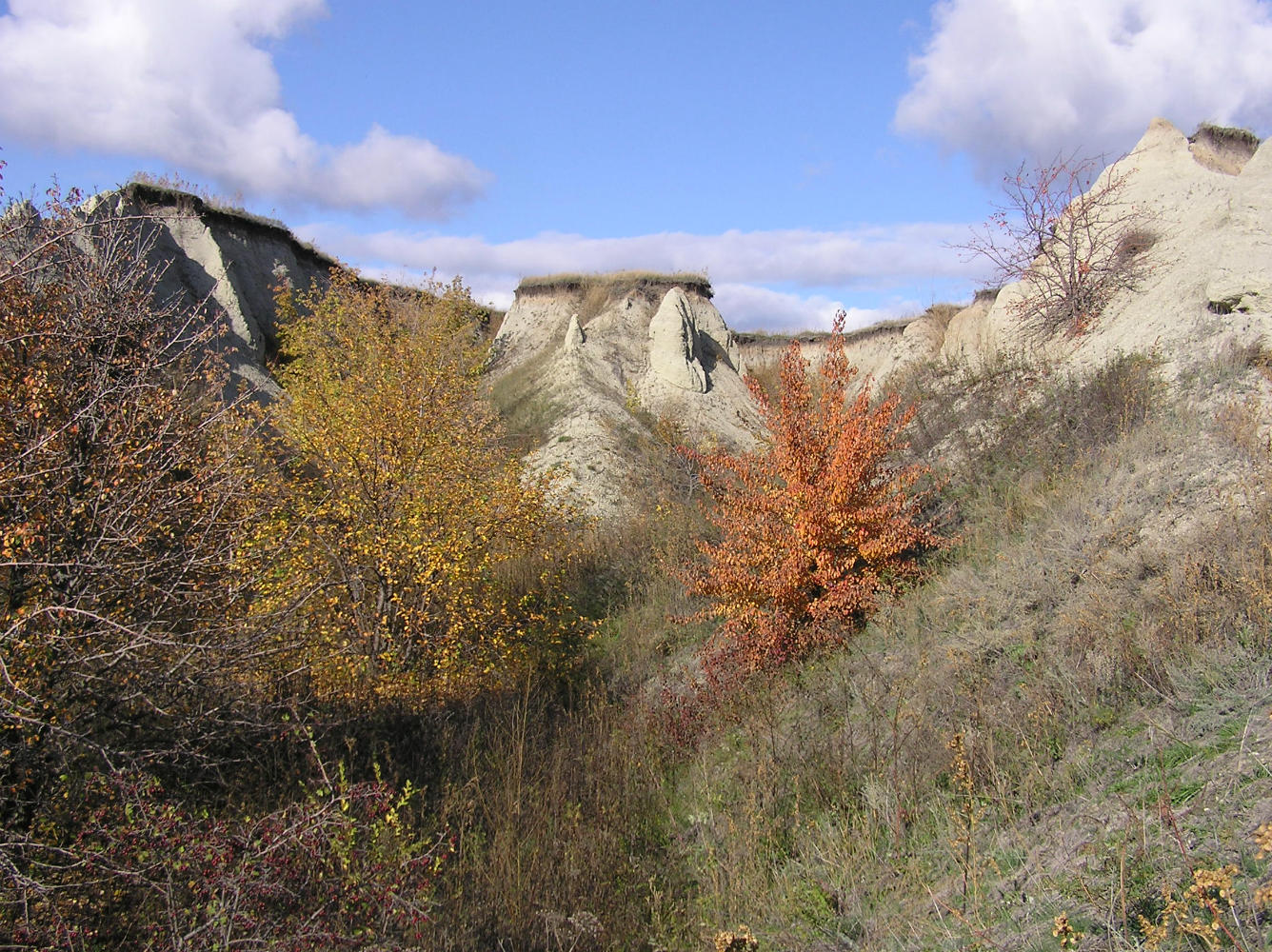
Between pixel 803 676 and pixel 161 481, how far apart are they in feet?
20.0

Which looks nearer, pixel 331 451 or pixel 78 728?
pixel 78 728

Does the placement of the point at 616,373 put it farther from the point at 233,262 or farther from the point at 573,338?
the point at 233,262

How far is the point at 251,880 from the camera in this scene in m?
3.58

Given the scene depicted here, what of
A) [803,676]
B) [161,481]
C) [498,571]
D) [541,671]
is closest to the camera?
[161,481]

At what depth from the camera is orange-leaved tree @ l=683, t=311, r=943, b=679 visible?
8.23 m

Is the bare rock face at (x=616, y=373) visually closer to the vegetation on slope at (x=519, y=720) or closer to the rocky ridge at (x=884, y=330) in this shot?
the rocky ridge at (x=884, y=330)

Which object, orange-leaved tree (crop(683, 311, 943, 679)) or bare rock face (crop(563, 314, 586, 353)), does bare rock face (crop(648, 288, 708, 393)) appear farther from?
orange-leaved tree (crop(683, 311, 943, 679))

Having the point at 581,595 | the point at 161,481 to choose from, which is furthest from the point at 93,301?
the point at 581,595

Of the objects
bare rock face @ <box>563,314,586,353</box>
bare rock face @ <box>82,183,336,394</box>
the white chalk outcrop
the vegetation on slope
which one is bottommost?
the vegetation on slope

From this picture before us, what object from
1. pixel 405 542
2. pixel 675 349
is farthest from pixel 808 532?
pixel 675 349

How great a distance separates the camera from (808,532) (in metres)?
8.21

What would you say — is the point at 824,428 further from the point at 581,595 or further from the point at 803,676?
the point at 581,595

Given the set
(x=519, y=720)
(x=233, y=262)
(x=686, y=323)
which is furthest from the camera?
(x=686, y=323)

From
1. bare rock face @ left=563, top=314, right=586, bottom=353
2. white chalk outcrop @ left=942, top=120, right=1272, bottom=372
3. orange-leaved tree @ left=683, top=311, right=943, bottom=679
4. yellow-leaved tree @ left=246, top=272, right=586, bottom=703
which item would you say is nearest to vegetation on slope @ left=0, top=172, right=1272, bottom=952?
yellow-leaved tree @ left=246, top=272, right=586, bottom=703
